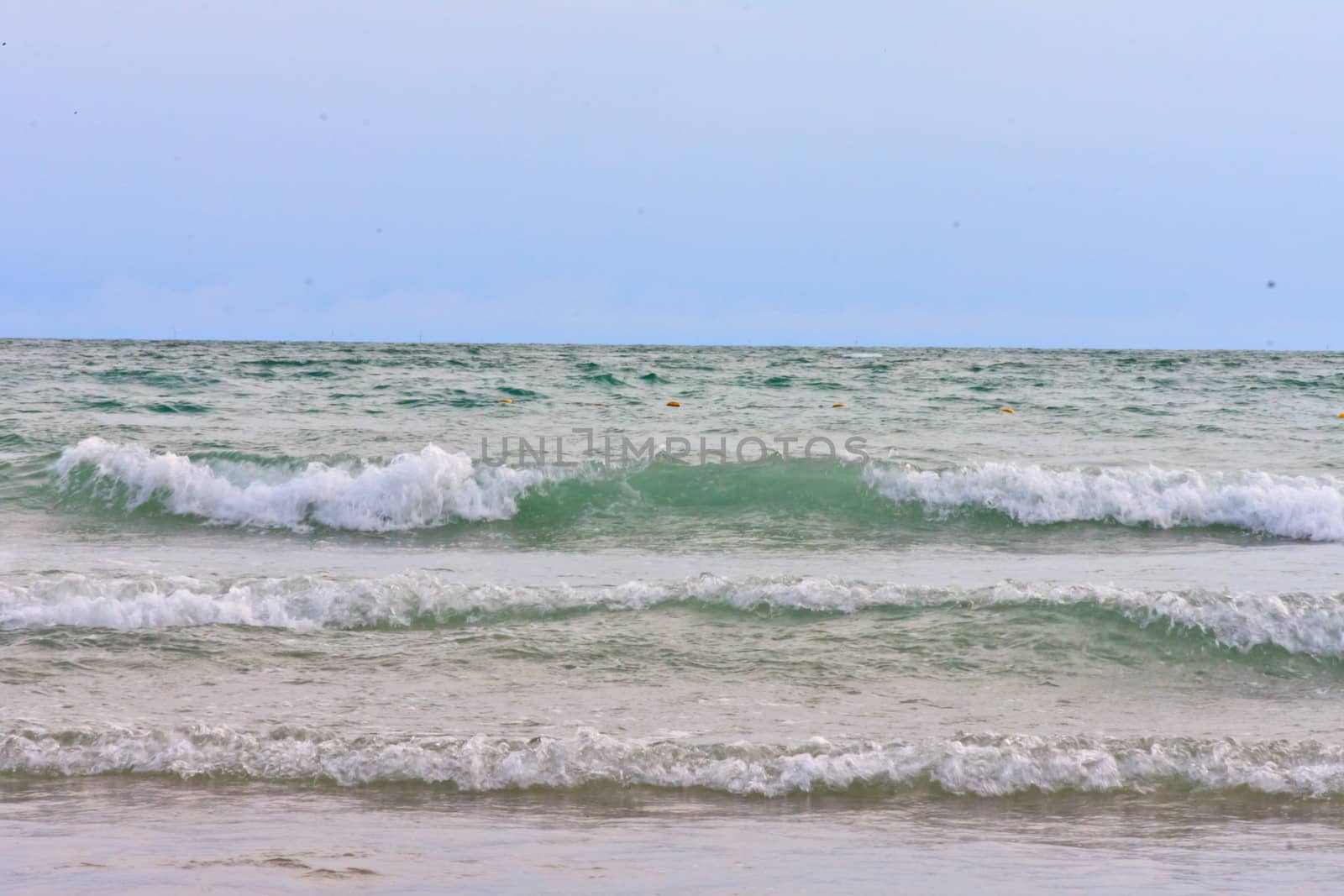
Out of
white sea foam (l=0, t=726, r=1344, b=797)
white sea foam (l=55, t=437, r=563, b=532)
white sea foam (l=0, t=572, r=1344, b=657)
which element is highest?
white sea foam (l=55, t=437, r=563, b=532)

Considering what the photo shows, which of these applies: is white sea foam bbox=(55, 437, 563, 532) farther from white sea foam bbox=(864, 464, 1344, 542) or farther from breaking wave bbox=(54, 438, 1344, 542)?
white sea foam bbox=(864, 464, 1344, 542)

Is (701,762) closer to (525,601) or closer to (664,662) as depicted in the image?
(664,662)

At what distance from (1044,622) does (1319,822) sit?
268 centimetres

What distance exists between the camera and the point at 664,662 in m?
6.40

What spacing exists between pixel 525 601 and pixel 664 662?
1397mm

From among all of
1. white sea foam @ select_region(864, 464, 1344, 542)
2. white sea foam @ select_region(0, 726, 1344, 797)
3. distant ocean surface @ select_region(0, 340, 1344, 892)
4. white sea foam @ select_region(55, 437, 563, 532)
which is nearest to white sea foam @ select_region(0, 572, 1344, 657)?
distant ocean surface @ select_region(0, 340, 1344, 892)

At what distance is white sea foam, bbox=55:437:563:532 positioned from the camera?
1109cm

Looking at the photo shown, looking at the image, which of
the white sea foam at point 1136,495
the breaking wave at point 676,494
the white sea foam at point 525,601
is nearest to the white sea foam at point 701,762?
the white sea foam at point 525,601

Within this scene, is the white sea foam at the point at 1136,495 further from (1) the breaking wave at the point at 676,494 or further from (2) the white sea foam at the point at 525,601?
(2) the white sea foam at the point at 525,601

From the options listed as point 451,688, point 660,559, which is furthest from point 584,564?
point 451,688

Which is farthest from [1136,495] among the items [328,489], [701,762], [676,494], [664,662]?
[328,489]

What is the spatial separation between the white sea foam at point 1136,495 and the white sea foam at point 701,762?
6330 millimetres

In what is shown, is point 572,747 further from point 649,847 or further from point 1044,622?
point 1044,622

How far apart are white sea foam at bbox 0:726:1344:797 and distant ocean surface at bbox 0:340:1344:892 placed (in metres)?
→ 0.02
